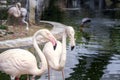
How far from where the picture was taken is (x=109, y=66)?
412 inches

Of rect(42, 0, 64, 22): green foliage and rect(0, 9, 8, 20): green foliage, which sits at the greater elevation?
rect(0, 9, 8, 20): green foliage

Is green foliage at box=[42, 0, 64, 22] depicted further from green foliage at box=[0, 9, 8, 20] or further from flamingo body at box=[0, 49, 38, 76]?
flamingo body at box=[0, 49, 38, 76]

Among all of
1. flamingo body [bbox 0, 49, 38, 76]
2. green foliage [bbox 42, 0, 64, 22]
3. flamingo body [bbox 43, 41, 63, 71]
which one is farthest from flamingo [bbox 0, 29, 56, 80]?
green foliage [bbox 42, 0, 64, 22]

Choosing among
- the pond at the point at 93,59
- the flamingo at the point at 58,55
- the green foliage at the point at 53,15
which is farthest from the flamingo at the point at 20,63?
the green foliage at the point at 53,15

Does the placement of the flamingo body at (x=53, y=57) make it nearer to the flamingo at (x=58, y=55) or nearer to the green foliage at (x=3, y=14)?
the flamingo at (x=58, y=55)

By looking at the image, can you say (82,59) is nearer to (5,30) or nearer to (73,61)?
(73,61)

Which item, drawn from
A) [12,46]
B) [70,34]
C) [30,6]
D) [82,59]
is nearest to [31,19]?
[30,6]

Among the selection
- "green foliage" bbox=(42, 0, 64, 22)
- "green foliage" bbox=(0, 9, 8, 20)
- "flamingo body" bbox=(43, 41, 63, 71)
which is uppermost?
"flamingo body" bbox=(43, 41, 63, 71)

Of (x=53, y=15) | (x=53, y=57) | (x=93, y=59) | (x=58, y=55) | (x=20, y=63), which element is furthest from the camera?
(x=53, y=15)

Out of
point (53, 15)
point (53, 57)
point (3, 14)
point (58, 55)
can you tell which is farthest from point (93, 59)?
point (53, 15)

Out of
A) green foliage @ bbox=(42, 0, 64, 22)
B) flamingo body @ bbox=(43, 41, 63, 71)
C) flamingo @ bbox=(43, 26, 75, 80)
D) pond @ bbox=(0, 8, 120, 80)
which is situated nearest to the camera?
flamingo @ bbox=(43, 26, 75, 80)

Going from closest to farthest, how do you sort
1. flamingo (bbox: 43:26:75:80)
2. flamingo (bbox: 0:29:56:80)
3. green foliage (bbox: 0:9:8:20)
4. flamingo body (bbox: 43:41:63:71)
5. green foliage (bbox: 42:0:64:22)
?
flamingo (bbox: 0:29:56:80) → flamingo (bbox: 43:26:75:80) → flamingo body (bbox: 43:41:63:71) → green foliage (bbox: 0:9:8:20) → green foliage (bbox: 42:0:64:22)

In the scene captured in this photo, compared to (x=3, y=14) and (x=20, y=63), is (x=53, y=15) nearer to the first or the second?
(x=3, y=14)

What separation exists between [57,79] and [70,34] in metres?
1.86
